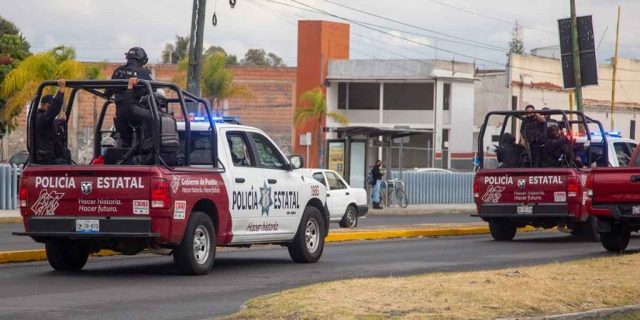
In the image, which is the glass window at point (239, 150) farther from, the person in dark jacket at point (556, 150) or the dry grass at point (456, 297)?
the person in dark jacket at point (556, 150)

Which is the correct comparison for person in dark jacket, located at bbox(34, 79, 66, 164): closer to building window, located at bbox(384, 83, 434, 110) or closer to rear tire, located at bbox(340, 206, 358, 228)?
rear tire, located at bbox(340, 206, 358, 228)

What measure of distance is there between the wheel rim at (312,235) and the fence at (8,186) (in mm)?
17641

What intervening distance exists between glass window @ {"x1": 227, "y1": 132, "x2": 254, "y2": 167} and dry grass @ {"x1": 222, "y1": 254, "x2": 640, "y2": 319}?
141 inches

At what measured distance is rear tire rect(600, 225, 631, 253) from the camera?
1905 cm

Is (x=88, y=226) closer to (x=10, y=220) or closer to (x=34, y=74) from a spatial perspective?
(x=10, y=220)

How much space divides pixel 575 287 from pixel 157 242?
187 inches

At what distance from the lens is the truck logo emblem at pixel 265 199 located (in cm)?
1595

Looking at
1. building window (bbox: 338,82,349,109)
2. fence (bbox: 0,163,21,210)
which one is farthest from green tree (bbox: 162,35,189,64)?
fence (bbox: 0,163,21,210)

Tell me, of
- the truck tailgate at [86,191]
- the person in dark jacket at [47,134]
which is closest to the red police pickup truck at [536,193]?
the person in dark jacket at [47,134]

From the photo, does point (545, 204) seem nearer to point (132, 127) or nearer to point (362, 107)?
point (132, 127)

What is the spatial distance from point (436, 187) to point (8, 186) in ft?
65.6

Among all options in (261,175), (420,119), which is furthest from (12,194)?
(420,119)

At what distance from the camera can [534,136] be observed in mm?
22594

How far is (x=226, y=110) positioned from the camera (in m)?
67.9
